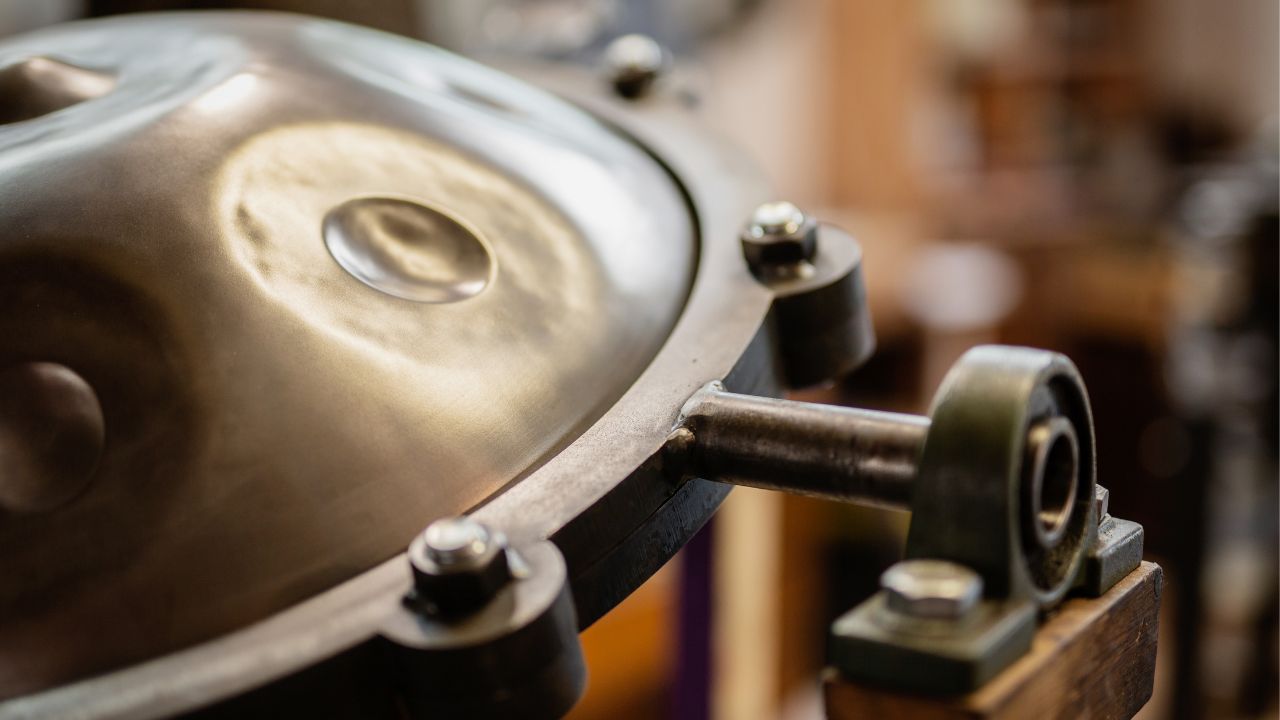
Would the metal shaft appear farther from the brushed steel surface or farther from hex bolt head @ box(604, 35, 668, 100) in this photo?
hex bolt head @ box(604, 35, 668, 100)

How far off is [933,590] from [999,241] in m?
5.24

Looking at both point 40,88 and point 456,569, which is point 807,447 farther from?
point 40,88

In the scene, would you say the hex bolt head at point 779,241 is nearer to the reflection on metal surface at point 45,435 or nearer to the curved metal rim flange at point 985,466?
the curved metal rim flange at point 985,466

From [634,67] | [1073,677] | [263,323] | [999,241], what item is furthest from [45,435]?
[999,241]

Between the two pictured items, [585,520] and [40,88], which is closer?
[585,520]

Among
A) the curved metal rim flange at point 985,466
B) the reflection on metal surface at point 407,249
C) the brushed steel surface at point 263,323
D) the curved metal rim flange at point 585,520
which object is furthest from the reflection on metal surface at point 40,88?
the curved metal rim flange at point 985,466

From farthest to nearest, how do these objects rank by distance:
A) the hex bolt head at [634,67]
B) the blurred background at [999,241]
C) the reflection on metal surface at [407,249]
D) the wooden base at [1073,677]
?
the blurred background at [999,241]
the hex bolt head at [634,67]
the reflection on metal surface at [407,249]
the wooden base at [1073,677]

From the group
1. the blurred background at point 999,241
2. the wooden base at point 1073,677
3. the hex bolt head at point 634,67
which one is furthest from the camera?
the blurred background at point 999,241

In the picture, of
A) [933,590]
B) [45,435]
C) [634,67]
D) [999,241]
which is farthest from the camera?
[999,241]

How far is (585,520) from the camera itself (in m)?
0.57

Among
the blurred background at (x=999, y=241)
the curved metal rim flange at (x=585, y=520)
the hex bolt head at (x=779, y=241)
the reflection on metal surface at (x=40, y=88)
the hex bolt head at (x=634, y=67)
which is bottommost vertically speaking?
the blurred background at (x=999, y=241)

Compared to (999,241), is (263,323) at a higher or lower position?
higher

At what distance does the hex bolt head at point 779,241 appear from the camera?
78 cm

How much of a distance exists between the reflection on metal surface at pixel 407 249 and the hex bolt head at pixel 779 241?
0.56ft
